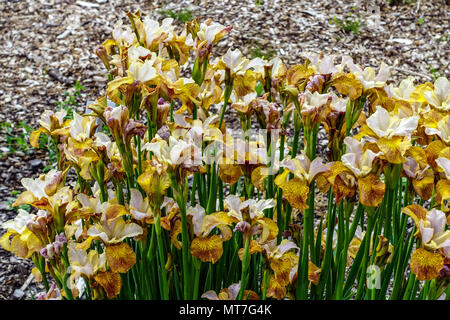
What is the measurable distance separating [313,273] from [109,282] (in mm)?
461

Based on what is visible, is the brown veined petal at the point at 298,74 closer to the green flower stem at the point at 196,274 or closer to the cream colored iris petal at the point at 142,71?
the cream colored iris petal at the point at 142,71

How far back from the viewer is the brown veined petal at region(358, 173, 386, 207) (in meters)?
1.08

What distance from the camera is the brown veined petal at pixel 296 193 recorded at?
119 centimetres

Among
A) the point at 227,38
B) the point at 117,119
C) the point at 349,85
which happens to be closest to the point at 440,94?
the point at 349,85

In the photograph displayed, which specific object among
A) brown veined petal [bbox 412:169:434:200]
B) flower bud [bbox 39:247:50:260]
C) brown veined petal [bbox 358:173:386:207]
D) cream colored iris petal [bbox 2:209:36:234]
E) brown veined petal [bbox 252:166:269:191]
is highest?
brown veined petal [bbox 358:173:386:207]

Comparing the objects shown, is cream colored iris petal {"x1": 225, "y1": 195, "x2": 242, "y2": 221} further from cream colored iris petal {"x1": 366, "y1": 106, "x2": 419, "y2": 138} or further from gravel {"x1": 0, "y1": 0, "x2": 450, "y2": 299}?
gravel {"x1": 0, "y1": 0, "x2": 450, "y2": 299}

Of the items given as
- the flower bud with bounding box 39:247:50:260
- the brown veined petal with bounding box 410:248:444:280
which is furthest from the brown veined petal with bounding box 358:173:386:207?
the flower bud with bounding box 39:247:50:260

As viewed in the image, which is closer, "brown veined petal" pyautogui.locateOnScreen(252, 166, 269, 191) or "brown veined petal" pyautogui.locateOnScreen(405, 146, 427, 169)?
"brown veined petal" pyautogui.locateOnScreen(405, 146, 427, 169)

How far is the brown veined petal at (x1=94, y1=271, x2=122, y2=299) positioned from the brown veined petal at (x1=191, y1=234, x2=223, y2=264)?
0.58ft

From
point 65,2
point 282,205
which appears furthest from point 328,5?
point 282,205

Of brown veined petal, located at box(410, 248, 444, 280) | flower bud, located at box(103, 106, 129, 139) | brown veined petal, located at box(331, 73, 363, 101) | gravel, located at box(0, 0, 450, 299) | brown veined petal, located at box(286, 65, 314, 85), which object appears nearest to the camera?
brown veined petal, located at box(410, 248, 444, 280)

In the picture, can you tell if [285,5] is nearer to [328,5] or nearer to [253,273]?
[328,5]

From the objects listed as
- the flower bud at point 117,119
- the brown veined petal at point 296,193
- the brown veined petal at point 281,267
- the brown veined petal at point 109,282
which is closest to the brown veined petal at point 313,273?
the brown veined petal at point 281,267

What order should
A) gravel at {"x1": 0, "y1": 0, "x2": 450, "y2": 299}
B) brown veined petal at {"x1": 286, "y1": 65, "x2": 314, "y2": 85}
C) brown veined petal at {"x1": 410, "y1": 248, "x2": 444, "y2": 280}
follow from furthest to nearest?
gravel at {"x1": 0, "y1": 0, "x2": 450, "y2": 299}
brown veined petal at {"x1": 286, "y1": 65, "x2": 314, "y2": 85}
brown veined petal at {"x1": 410, "y1": 248, "x2": 444, "y2": 280}
